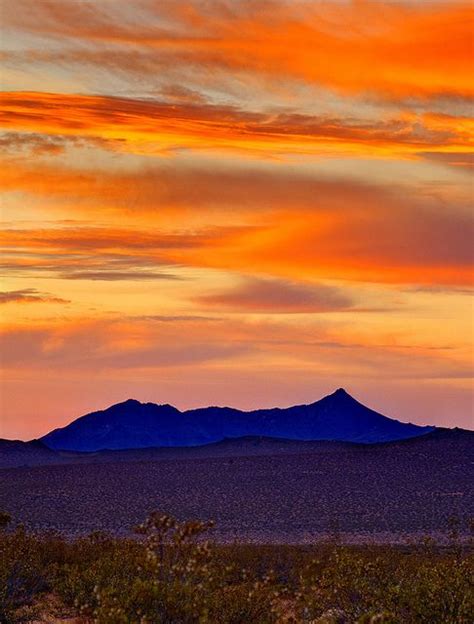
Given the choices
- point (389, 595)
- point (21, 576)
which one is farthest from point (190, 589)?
point (21, 576)

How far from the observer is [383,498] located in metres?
72.2

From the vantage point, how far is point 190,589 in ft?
45.5

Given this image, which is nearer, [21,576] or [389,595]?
[389,595]

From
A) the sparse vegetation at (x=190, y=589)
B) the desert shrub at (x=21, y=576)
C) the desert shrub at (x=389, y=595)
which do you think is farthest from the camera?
the desert shrub at (x=21, y=576)

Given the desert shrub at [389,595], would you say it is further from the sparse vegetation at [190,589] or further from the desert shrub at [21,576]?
the desert shrub at [21,576]

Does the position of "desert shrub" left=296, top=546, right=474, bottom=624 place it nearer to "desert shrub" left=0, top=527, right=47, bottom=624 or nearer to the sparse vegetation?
the sparse vegetation

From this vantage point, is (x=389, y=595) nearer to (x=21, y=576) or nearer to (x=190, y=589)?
(x=190, y=589)

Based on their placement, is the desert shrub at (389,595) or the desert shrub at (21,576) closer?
the desert shrub at (389,595)

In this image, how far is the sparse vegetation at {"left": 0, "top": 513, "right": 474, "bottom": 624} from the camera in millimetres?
13906

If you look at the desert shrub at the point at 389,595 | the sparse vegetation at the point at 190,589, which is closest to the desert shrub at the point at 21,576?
the sparse vegetation at the point at 190,589

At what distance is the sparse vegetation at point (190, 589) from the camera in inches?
547

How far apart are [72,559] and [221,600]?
37.4 feet

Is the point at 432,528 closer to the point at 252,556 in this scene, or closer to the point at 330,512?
the point at 330,512

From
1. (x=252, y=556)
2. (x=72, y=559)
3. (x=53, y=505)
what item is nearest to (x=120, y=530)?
(x=53, y=505)
